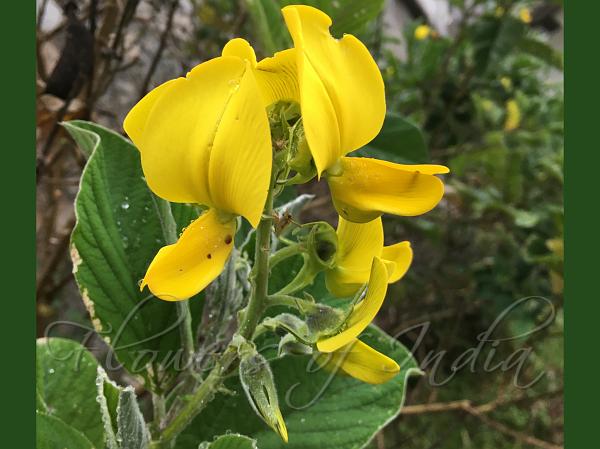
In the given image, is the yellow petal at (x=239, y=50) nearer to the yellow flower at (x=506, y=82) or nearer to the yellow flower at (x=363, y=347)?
the yellow flower at (x=363, y=347)

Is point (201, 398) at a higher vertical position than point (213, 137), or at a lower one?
lower

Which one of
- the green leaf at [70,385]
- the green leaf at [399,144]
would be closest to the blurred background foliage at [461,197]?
the green leaf at [399,144]

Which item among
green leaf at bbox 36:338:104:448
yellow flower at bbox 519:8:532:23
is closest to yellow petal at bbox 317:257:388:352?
green leaf at bbox 36:338:104:448

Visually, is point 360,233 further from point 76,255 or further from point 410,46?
point 410,46

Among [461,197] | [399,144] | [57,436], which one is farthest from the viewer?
[461,197]

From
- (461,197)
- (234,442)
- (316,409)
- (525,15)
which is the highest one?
(234,442)

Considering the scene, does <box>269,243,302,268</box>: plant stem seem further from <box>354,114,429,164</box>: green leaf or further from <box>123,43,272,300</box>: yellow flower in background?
<box>354,114,429,164</box>: green leaf

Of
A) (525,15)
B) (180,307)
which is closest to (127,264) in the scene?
(180,307)

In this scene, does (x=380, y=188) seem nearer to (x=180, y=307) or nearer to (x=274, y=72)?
(x=274, y=72)
